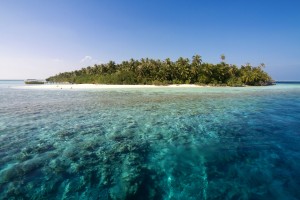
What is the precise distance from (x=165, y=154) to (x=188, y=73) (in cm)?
6432

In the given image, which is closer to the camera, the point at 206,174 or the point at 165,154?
the point at 206,174

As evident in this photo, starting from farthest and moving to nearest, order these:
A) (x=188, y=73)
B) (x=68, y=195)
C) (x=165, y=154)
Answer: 1. (x=188, y=73)
2. (x=165, y=154)
3. (x=68, y=195)

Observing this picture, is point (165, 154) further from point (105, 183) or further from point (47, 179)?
point (47, 179)

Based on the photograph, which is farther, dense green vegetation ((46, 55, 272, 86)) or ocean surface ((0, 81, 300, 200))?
dense green vegetation ((46, 55, 272, 86))

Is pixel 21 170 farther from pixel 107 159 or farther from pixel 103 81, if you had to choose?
pixel 103 81

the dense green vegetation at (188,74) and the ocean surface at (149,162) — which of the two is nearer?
the ocean surface at (149,162)

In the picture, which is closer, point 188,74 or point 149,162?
point 149,162

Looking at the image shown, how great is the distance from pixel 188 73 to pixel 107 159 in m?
65.1

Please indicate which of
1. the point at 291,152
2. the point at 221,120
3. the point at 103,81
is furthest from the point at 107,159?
the point at 103,81

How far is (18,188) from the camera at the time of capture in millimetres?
5094

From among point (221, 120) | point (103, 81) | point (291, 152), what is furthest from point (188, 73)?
point (291, 152)

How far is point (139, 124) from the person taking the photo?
12.2 m

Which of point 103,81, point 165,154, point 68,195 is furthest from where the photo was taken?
point 103,81

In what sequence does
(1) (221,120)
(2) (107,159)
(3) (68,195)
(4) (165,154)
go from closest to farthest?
(3) (68,195)
(2) (107,159)
(4) (165,154)
(1) (221,120)
